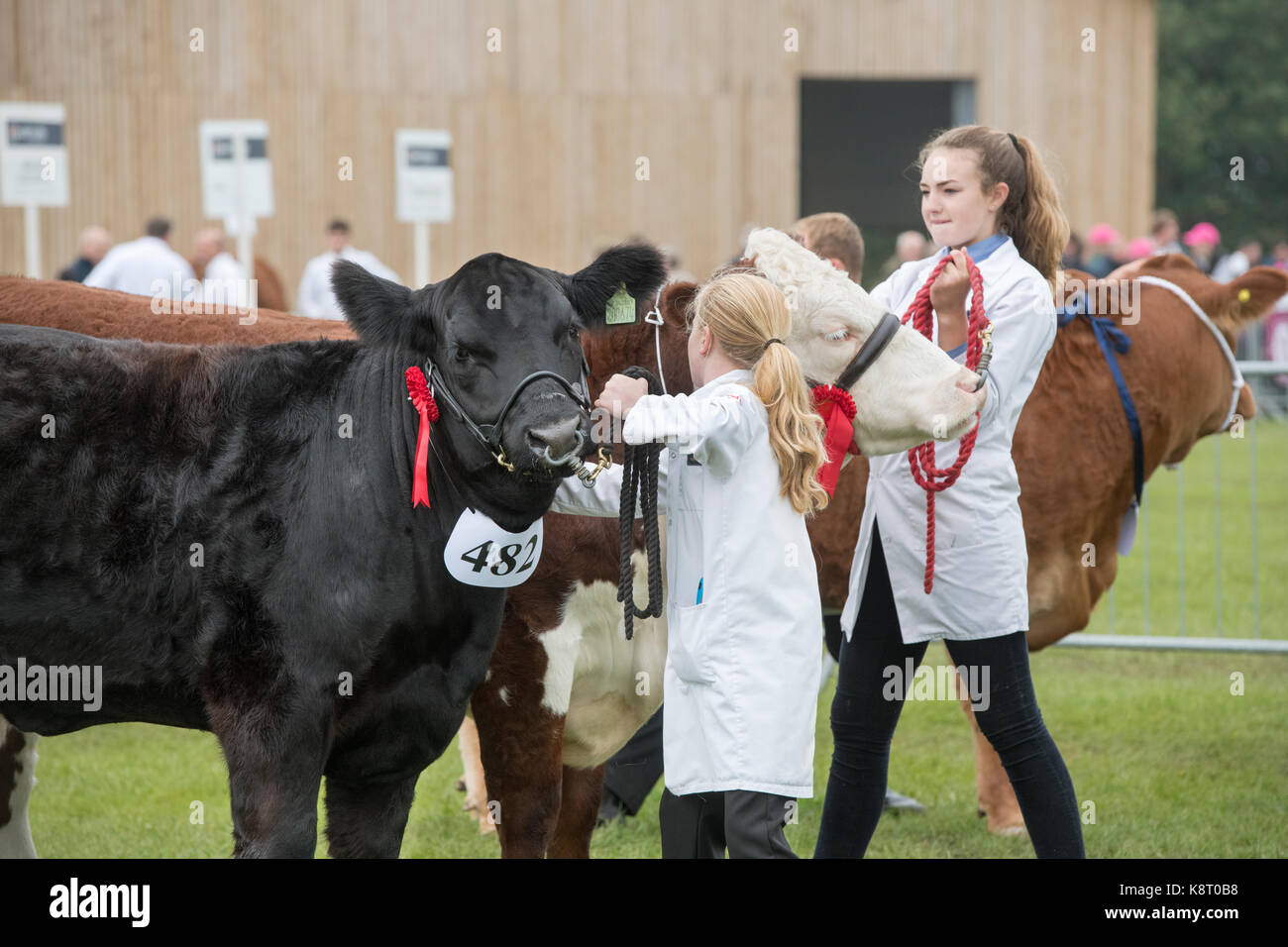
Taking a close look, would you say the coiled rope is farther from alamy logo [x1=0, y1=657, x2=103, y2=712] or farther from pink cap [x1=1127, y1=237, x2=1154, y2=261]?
pink cap [x1=1127, y1=237, x2=1154, y2=261]

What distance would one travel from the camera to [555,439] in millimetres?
2729

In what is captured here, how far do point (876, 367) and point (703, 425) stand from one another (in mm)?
589

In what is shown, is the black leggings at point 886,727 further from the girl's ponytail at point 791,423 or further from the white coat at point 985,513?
the girl's ponytail at point 791,423

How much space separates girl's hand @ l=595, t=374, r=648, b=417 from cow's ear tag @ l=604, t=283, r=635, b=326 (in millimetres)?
220

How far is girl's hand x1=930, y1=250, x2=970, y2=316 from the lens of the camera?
3547mm

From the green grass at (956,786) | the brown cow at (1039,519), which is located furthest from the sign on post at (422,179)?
the brown cow at (1039,519)

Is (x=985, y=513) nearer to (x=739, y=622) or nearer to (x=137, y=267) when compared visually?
(x=739, y=622)

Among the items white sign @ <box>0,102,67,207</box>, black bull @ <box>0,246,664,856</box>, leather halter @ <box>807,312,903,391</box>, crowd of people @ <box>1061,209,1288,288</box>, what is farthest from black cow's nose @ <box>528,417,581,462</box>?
crowd of people @ <box>1061,209,1288,288</box>

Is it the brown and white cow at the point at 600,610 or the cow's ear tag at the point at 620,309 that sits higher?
the cow's ear tag at the point at 620,309

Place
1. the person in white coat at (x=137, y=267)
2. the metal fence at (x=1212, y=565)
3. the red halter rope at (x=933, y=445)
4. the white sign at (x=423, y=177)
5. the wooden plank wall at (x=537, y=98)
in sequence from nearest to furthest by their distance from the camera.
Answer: the red halter rope at (x=933, y=445) < the metal fence at (x=1212, y=565) < the person in white coat at (x=137, y=267) < the white sign at (x=423, y=177) < the wooden plank wall at (x=537, y=98)

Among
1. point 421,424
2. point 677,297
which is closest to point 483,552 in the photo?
point 421,424

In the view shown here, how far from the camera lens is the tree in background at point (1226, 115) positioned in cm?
4197
